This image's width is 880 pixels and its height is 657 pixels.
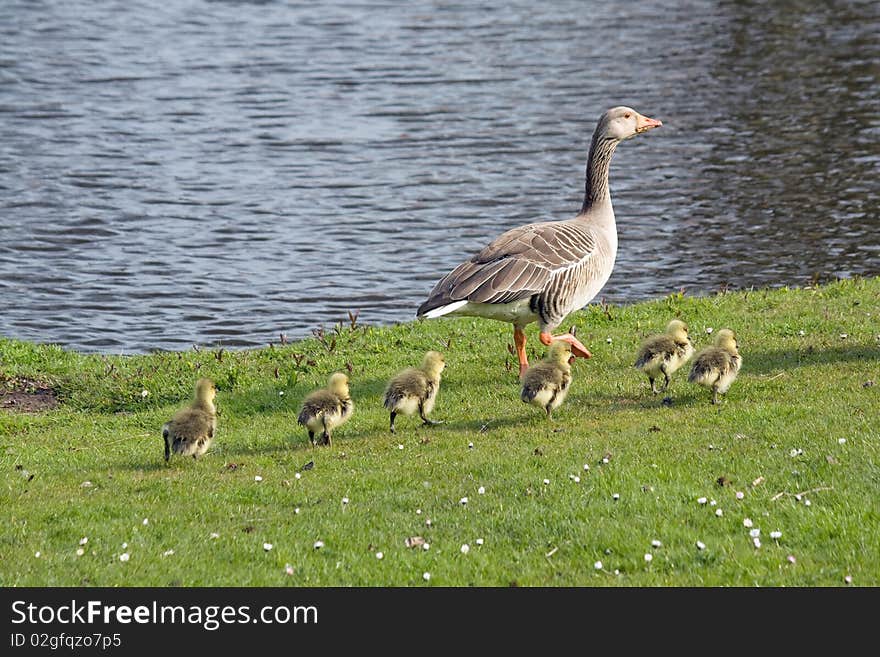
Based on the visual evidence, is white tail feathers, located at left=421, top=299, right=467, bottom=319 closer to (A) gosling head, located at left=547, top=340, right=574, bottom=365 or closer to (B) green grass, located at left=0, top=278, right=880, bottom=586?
(B) green grass, located at left=0, top=278, right=880, bottom=586

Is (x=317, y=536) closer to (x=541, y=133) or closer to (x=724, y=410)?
(x=724, y=410)

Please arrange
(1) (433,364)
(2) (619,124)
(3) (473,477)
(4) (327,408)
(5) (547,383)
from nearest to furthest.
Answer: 1. (3) (473,477)
2. (4) (327,408)
3. (5) (547,383)
4. (1) (433,364)
5. (2) (619,124)

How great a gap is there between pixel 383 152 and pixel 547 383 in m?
18.5

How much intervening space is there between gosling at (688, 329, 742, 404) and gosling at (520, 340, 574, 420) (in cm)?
115

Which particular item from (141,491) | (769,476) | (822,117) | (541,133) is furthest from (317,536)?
(822,117)

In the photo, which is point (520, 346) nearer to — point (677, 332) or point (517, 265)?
point (517, 265)

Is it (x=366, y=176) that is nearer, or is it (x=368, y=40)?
(x=366, y=176)

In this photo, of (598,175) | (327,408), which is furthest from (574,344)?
(327,408)

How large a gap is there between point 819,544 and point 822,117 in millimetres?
23218

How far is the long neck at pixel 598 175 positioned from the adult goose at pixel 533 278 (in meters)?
0.24

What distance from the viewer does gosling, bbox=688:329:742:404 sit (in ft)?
36.9

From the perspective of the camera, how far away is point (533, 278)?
12.8 metres

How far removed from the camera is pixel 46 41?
1540 inches

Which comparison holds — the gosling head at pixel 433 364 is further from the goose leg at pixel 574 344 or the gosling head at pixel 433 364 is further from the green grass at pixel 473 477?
the goose leg at pixel 574 344
